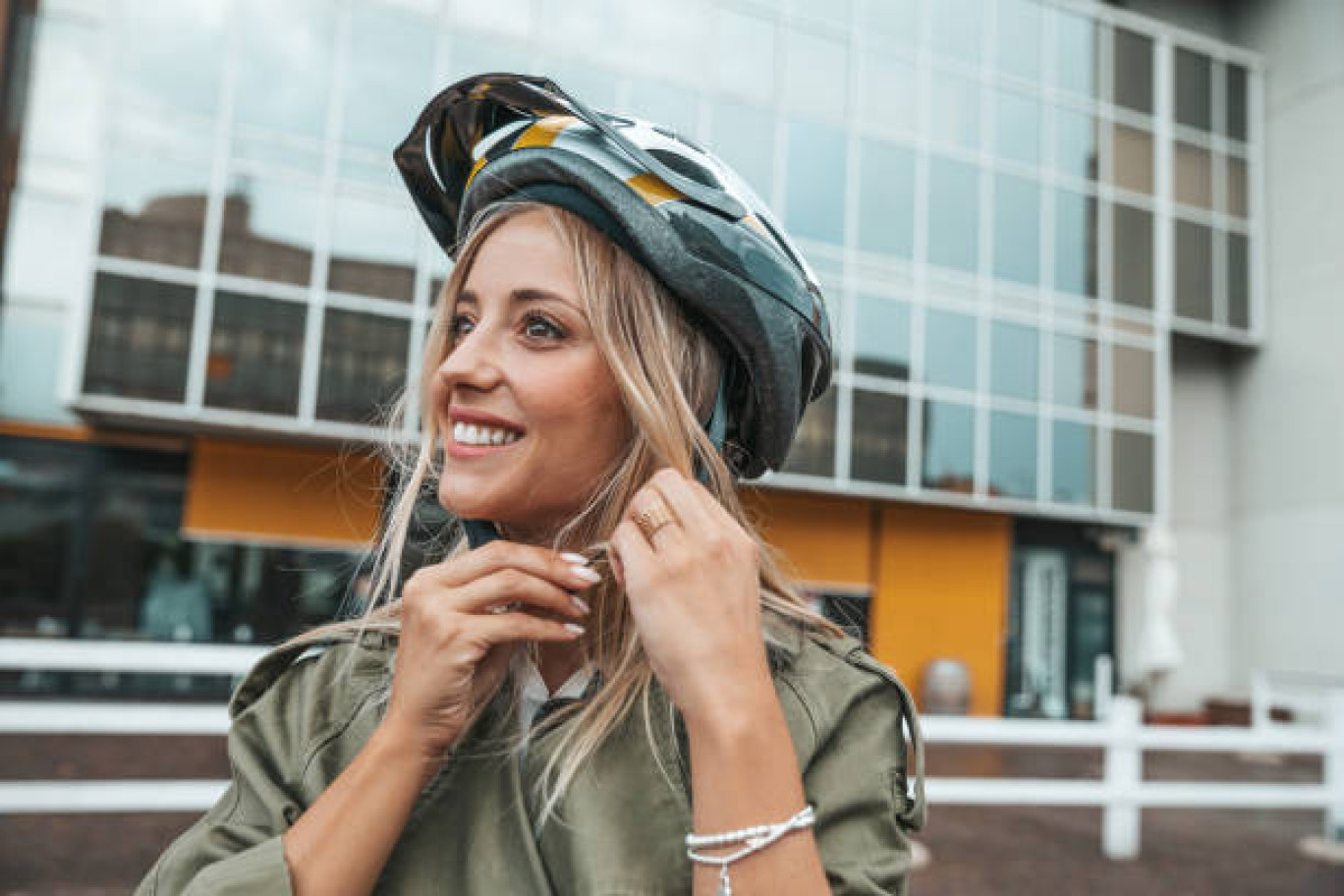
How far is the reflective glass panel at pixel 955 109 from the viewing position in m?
16.8

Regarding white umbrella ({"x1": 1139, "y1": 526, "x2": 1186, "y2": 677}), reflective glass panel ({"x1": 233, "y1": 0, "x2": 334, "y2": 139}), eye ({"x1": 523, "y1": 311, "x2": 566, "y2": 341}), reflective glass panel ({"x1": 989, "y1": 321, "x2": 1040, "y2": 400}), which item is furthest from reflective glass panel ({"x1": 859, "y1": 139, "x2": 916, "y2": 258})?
eye ({"x1": 523, "y1": 311, "x2": 566, "y2": 341})

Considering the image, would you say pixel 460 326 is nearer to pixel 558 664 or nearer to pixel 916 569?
pixel 558 664

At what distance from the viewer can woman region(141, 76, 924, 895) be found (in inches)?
44.3

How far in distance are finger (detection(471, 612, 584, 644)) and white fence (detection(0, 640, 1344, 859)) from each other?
4.07 metres

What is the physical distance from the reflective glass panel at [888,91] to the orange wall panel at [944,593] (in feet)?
21.8

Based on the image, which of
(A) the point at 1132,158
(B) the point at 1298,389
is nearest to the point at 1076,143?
(A) the point at 1132,158

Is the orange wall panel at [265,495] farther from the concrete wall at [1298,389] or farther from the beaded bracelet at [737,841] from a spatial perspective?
the concrete wall at [1298,389]

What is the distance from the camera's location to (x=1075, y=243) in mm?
17516

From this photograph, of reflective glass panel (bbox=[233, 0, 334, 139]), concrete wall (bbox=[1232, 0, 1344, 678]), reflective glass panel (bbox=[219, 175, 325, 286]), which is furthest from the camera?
concrete wall (bbox=[1232, 0, 1344, 678])

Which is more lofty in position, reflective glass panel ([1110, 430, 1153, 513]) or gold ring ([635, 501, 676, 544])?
reflective glass panel ([1110, 430, 1153, 513])

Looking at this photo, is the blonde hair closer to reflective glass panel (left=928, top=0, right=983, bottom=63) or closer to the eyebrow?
the eyebrow

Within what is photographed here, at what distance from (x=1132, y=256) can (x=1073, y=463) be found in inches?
169

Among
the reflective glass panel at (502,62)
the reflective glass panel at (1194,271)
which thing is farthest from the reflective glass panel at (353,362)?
the reflective glass panel at (1194,271)

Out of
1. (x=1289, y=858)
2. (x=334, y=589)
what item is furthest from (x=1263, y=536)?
(x=334, y=589)
